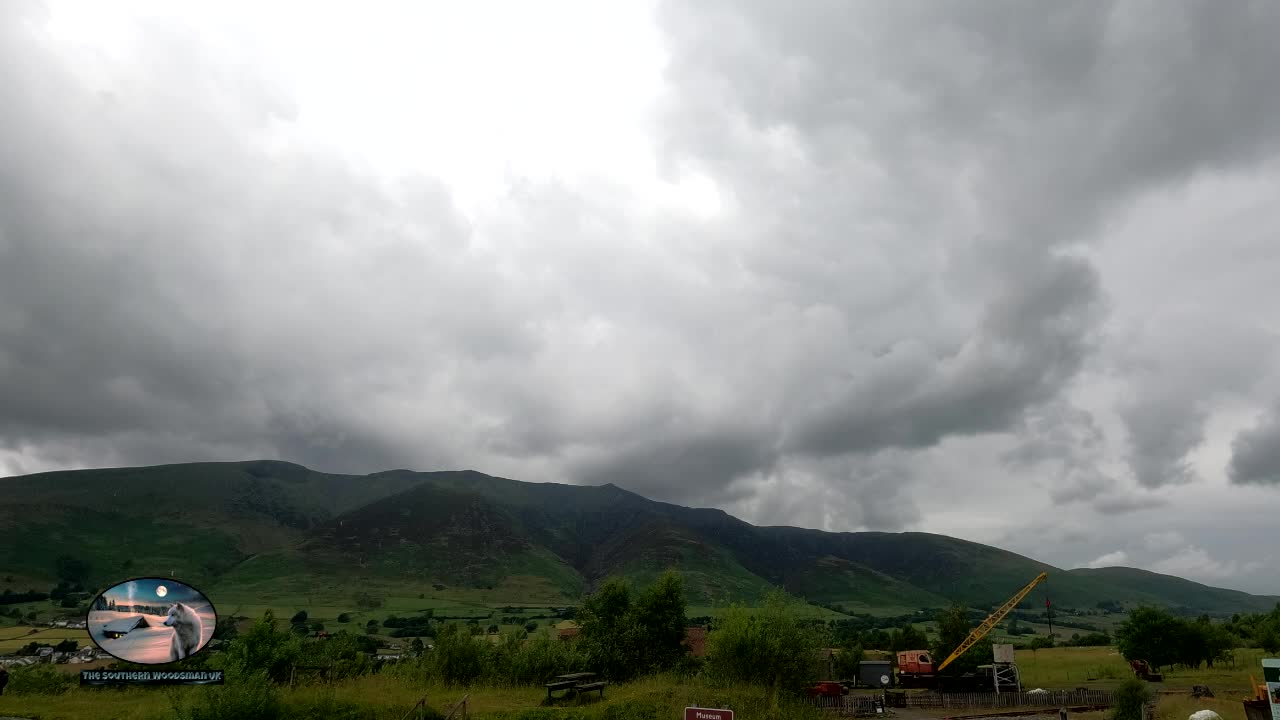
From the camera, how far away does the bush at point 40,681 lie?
33.4 meters

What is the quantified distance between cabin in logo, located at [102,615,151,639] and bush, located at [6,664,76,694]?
3.35 m

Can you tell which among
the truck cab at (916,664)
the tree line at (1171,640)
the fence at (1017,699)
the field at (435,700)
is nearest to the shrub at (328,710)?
the field at (435,700)

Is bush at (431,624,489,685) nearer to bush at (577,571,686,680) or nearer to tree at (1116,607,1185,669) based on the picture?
bush at (577,571,686,680)

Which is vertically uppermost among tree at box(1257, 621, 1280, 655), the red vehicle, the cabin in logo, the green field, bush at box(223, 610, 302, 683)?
the cabin in logo

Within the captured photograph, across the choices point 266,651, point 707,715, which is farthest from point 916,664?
point 707,715

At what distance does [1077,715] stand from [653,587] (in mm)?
28614

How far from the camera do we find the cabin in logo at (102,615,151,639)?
3375 centimetres

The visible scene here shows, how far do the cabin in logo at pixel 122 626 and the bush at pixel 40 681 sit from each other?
3350 mm

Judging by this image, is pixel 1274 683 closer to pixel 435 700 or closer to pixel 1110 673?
pixel 435 700

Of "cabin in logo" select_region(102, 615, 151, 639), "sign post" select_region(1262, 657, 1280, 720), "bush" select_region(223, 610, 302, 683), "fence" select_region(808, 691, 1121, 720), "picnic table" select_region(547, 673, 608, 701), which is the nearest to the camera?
"sign post" select_region(1262, 657, 1280, 720)

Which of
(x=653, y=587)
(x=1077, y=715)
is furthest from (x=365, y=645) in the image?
(x=1077, y=715)

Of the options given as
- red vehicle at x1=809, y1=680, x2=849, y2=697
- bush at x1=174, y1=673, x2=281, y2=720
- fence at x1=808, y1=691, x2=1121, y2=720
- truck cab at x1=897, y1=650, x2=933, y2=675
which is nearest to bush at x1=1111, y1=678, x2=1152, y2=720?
fence at x1=808, y1=691, x2=1121, y2=720

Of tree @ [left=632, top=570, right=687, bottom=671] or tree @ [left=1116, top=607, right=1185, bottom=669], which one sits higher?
tree @ [left=632, top=570, right=687, bottom=671]

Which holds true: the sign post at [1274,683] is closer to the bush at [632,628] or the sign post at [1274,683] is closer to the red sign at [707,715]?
the red sign at [707,715]
